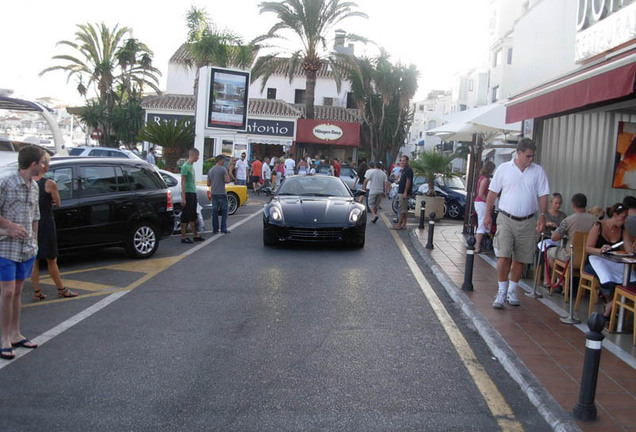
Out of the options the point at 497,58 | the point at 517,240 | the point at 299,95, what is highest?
the point at 497,58

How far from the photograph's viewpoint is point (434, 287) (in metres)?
8.82

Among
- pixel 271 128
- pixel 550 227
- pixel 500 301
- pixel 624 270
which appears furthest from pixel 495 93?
pixel 624 270

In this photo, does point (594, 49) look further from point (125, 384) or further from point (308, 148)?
point (308, 148)

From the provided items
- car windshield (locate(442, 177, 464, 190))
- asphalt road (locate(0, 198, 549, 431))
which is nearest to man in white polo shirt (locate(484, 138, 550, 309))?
asphalt road (locate(0, 198, 549, 431))

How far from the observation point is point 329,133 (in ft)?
134

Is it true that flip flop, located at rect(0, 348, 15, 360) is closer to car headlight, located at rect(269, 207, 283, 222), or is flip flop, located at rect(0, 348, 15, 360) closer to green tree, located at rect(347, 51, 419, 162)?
car headlight, located at rect(269, 207, 283, 222)

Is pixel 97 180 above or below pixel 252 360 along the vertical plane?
above

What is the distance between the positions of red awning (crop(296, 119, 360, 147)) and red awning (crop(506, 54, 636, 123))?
95.8 ft

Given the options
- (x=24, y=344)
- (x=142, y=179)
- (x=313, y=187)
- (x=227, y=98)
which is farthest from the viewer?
(x=227, y=98)

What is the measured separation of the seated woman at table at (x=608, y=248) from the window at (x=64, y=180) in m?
7.21

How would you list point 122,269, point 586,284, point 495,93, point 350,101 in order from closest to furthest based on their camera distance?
point 586,284
point 122,269
point 350,101
point 495,93

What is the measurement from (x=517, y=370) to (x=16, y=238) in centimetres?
424

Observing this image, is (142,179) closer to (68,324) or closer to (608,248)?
(68,324)

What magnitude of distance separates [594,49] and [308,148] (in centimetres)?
3356
